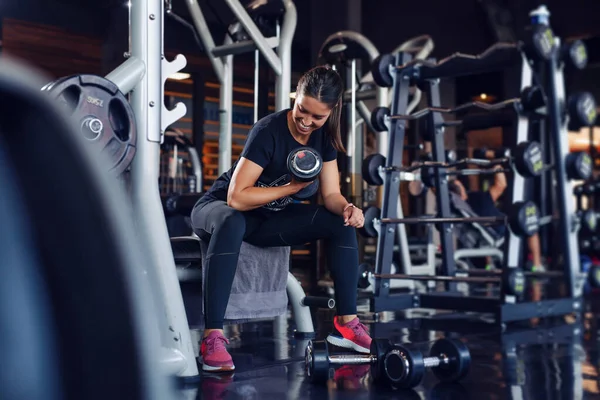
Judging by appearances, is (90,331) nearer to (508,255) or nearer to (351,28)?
(508,255)

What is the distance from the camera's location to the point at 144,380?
371 mm

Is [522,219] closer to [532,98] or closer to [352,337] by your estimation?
[532,98]

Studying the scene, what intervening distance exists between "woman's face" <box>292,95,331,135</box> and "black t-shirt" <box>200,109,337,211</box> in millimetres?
54

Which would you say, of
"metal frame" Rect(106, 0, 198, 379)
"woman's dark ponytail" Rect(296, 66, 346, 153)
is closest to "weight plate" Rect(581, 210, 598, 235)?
"woman's dark ponytail" Rect(296, 66, 346, 153)

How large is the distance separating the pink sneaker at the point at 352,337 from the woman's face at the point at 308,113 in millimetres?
632

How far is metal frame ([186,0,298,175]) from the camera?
317 centimetres

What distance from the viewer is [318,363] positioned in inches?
76.1

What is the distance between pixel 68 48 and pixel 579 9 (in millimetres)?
4877

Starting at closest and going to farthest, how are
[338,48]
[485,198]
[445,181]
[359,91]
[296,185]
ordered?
[296,185]
[445,181]
[338,48]
[359,91]
[485,198]

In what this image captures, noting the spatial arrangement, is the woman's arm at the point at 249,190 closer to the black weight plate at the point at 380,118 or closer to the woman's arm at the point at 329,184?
the woman's arm at the point at 329,184

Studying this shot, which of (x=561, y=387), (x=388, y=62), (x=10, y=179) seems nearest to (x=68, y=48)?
(x=388, y=62)

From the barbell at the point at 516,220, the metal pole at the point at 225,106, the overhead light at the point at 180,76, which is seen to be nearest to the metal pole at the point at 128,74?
the barbell at the point at 516,220

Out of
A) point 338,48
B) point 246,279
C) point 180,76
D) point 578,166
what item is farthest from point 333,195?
point 180,76

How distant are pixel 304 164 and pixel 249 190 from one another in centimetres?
21
